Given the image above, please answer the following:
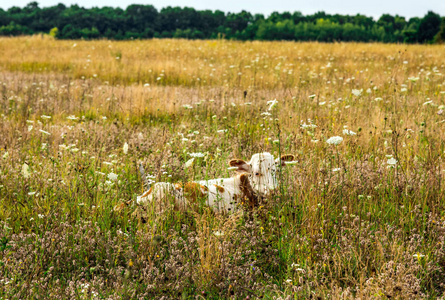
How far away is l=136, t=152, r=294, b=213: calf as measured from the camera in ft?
10.3

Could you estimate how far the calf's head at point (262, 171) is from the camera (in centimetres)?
336

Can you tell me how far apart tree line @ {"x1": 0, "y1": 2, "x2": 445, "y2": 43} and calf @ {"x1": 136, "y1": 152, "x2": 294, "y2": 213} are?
49.5m

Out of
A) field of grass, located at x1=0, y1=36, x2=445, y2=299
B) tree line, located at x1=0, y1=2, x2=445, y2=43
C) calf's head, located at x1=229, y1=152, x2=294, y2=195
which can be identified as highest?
tree line, located at x1=0, y1=2, x2=445, y2=43

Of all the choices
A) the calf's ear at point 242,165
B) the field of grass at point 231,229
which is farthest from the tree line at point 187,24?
the calf's ear at point 242,165

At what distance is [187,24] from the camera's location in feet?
216

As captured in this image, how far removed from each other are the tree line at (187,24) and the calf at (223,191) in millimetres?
49485

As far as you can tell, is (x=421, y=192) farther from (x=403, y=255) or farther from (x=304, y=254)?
(x=304, y=254)

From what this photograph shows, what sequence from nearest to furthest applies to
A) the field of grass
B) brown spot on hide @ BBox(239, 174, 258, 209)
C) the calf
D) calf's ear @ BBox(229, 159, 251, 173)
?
the field of grass
the calf
brown spot on hide @ BBox(239, 174, 258, 209)
calf's ear @ BBox(229, 159, 251, 173)

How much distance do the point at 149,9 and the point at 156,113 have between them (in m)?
61.4

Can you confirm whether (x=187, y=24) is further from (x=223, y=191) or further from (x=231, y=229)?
(x=231, y=229)

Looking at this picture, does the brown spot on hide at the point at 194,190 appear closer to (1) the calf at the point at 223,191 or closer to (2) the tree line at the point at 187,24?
(1) the calf at the point at 223,191

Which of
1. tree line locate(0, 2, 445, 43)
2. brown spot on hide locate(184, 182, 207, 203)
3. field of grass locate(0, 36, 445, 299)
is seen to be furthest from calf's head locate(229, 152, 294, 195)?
tree line locate(0, 2, 445, 43)

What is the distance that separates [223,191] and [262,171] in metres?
0.43

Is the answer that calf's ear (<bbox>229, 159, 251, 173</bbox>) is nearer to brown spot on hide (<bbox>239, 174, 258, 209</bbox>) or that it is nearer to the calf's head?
the calf's head
